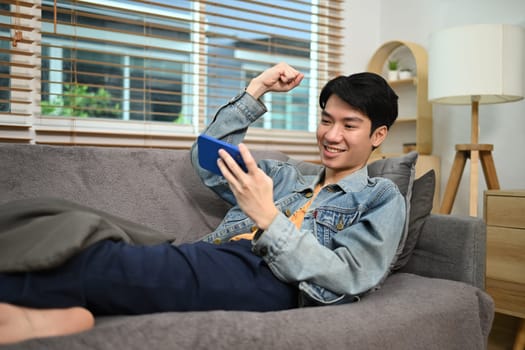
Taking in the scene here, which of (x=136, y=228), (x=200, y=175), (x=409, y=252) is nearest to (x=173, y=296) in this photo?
(x=136, y=228)

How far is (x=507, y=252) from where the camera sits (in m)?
1.96

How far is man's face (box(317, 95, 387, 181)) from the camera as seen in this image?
1462mm

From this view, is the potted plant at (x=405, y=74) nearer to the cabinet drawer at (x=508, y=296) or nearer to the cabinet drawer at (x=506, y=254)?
the cabinet drawer at (x=506, y=254)

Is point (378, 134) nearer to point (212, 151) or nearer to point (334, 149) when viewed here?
point (334, 149)

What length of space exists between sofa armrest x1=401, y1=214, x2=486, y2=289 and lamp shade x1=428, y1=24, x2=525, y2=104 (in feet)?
3.00

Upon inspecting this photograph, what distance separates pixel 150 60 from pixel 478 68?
60.3 inches

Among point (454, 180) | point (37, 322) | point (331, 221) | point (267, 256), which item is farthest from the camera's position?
point (454, 180)

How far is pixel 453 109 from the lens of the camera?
9.07 feet

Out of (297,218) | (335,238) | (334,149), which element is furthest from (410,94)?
(335,238)

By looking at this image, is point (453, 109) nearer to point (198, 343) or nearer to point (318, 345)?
point (318, 345)

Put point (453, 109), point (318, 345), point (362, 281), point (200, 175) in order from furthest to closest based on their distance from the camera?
point (453, 109) < point (200, 175) < point (362, 281) < point (318, 345)

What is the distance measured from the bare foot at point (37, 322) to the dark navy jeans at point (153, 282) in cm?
2

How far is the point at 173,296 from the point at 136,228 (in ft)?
0.77

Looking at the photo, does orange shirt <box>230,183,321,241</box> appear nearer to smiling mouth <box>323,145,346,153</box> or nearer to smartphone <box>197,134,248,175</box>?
smiling mouth <box>323,145,346,153</box>
